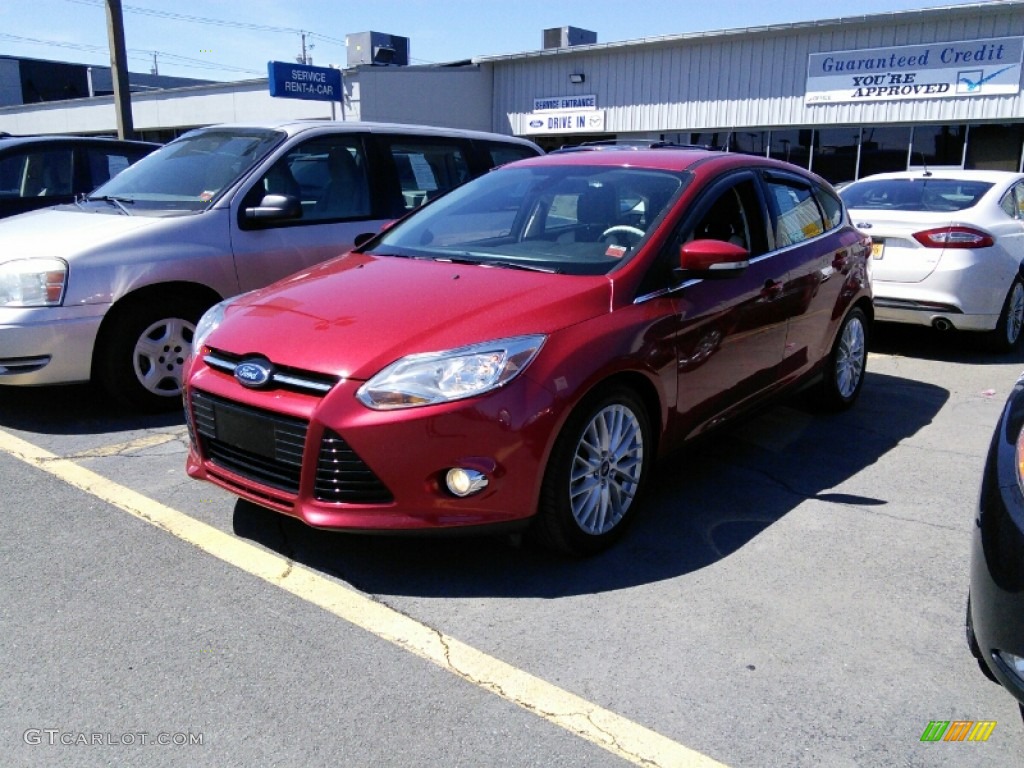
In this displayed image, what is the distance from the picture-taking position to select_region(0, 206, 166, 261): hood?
16.6 feet

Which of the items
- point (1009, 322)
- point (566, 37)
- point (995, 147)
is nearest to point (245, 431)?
point (1009, 322)

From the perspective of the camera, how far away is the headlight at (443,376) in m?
3.14

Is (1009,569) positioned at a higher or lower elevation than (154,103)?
lower

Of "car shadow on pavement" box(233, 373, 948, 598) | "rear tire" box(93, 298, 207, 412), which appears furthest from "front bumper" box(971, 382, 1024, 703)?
"rear tire" box(93, 298, 207, 412)

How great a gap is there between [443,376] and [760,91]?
18.4 meters

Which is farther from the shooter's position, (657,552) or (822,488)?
(822,488)

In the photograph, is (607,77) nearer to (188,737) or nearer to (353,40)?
(353,40)

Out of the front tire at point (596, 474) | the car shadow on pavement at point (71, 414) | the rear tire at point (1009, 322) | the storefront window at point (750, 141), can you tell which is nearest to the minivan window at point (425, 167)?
the car shadow on pavement at point (71, 414)

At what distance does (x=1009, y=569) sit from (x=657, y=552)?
1.63 meters

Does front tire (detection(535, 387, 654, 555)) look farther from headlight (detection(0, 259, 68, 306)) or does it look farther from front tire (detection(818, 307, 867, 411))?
headlight (detection(0, 259, 68, 306))

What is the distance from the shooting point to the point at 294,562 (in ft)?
11.7

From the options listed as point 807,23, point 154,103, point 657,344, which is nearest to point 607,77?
point 807,23

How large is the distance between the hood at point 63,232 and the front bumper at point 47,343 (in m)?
0.34

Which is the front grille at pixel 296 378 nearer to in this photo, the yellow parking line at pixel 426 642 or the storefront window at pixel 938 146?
the yellow parking line at pixel 426 642
